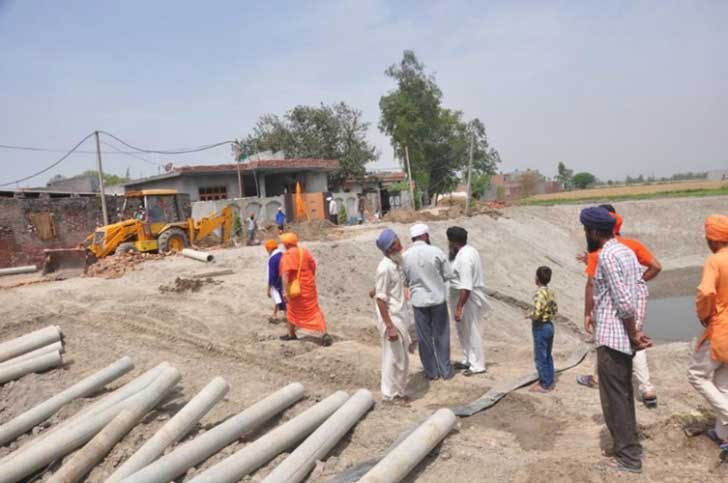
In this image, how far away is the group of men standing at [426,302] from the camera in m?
5.11

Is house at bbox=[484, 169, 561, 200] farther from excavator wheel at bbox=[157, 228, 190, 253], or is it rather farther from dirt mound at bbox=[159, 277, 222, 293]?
dirt mound at bbox=[159, 277, 222, 293]

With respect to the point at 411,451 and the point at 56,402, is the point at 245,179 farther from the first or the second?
the point at 411,451

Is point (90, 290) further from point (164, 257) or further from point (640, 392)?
point (640, 392)

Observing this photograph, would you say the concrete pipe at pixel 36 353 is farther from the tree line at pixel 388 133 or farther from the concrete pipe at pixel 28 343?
the tree line at pixel 388 133

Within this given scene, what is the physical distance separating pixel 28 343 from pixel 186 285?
15.0ft

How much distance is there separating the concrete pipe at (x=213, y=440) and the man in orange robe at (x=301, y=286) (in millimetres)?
2281

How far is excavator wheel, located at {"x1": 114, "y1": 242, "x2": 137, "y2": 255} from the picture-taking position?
14.4m

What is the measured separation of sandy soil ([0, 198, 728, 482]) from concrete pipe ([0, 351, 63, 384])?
9 centimetres

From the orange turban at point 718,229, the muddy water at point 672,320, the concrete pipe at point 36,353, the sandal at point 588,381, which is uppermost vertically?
the orange turban at point 718,229

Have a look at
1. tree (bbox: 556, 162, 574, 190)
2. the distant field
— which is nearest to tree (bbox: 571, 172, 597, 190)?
tree (bbox: 556, 162, 574, 190)

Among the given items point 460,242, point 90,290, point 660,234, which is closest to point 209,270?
point 90,290

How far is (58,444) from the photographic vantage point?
4148 mm

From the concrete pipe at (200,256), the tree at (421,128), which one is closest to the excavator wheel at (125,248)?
the concrete pipe at (200,256)

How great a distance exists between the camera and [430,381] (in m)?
5.73
